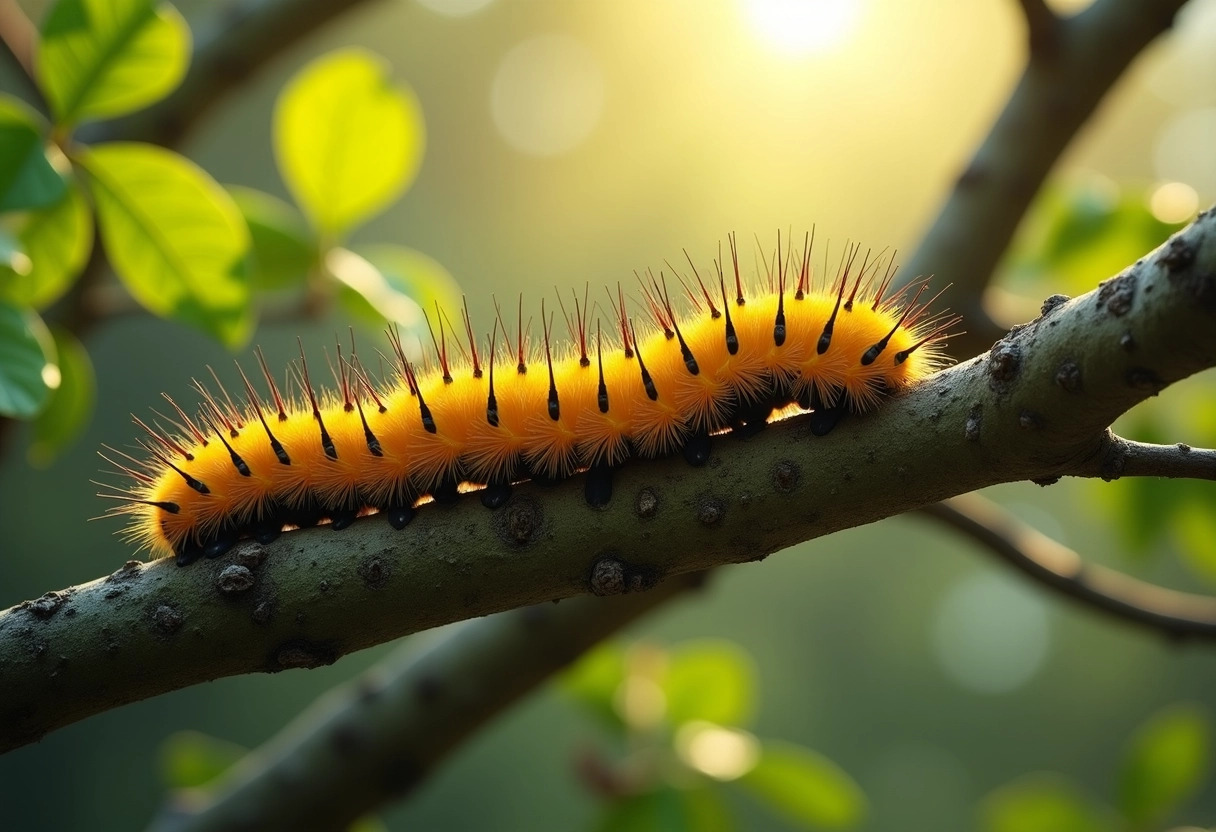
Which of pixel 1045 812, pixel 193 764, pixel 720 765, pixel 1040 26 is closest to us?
pixel 1040 26

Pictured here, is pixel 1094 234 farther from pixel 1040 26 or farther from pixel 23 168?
pixel 23 168

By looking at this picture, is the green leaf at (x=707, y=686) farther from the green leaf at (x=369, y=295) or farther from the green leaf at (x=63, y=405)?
the green leaf at (x=63, y=405)

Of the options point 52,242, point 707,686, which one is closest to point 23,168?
point 52,242

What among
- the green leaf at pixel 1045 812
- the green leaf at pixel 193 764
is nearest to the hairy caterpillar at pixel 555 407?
the green leaf at pixel 193 764

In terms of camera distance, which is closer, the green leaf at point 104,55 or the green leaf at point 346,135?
the green leaf at point 104,55

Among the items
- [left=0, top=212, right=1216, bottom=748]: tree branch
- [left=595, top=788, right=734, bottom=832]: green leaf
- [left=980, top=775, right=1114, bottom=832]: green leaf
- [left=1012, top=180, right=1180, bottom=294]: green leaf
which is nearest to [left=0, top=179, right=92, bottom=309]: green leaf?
[left=0, top=212, right=1216, bottom=748]: tree branch

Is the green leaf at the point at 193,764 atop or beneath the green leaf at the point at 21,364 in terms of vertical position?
beneath
